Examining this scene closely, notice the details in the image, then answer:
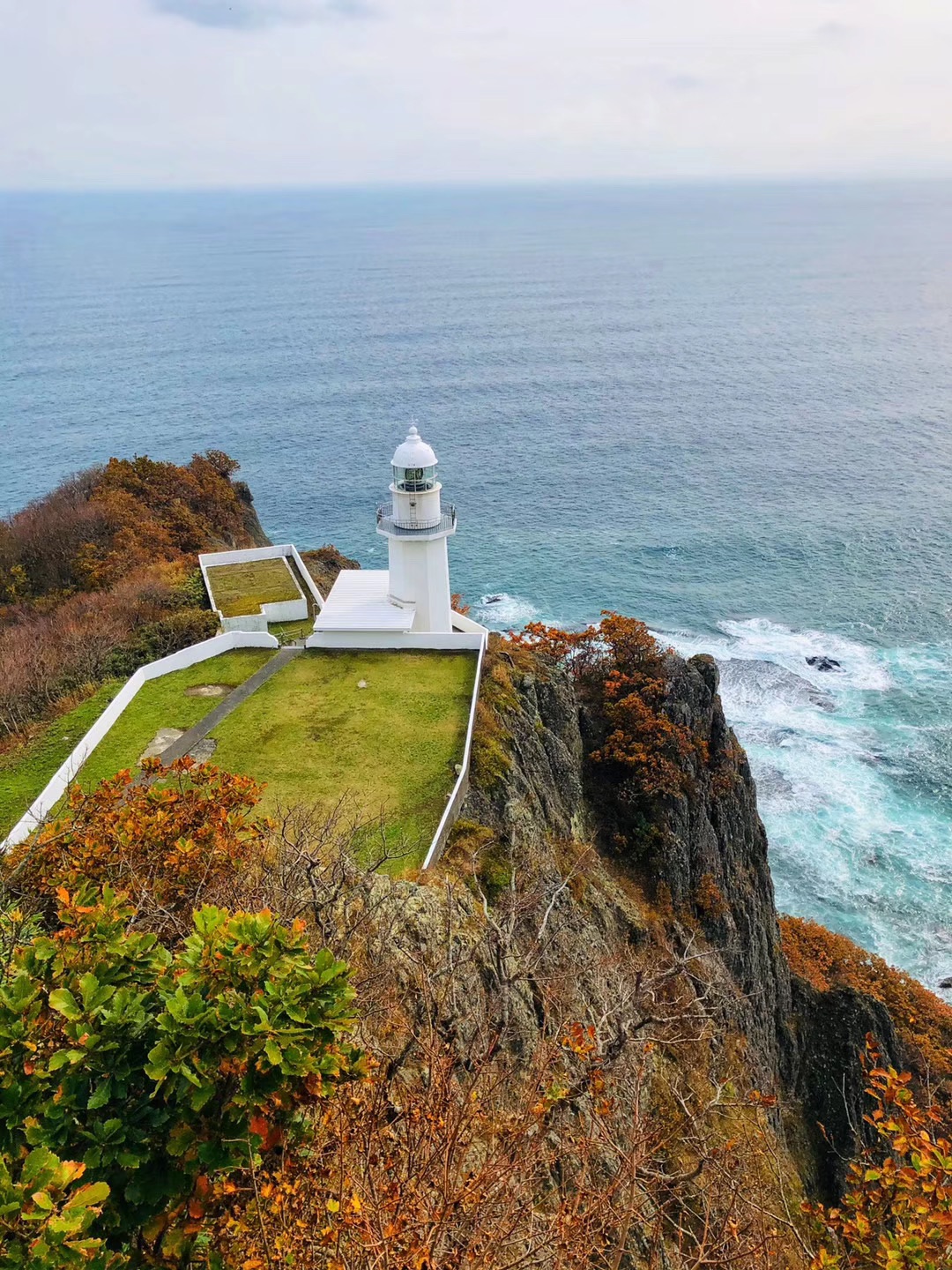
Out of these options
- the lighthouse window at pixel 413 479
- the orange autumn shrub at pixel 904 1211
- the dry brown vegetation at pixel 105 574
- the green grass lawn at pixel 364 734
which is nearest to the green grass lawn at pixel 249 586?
the dry brown vegetation at pixel 105 574

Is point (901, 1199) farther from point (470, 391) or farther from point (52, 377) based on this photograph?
point (52, 377)

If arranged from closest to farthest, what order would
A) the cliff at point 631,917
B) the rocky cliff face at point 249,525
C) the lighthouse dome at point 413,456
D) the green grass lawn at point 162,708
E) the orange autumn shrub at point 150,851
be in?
1. the orange autumn shrub at point 150,851
2. the cliff at point 631,917
3. the green grass lawn at point 162,708
4. the lighthouse dome at point 413,456
5. the rocky cliff face at point 249,525

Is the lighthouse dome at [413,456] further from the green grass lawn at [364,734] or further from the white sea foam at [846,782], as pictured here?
the white sea foam at [846,782]

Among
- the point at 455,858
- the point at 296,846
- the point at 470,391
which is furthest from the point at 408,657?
the point at 470,391

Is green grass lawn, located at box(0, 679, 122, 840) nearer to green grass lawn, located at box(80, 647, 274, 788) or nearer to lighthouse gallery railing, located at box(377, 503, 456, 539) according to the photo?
green grass lawn, located at box(80, 647, 274, 788)

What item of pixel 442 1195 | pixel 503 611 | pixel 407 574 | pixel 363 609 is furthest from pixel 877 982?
pixel 442 1195

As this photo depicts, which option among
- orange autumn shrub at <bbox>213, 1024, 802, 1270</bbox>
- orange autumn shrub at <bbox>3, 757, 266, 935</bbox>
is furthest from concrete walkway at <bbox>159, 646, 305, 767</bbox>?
orange autumn shrub at <bbox>213, 1024, 802, 1270</bbox>
